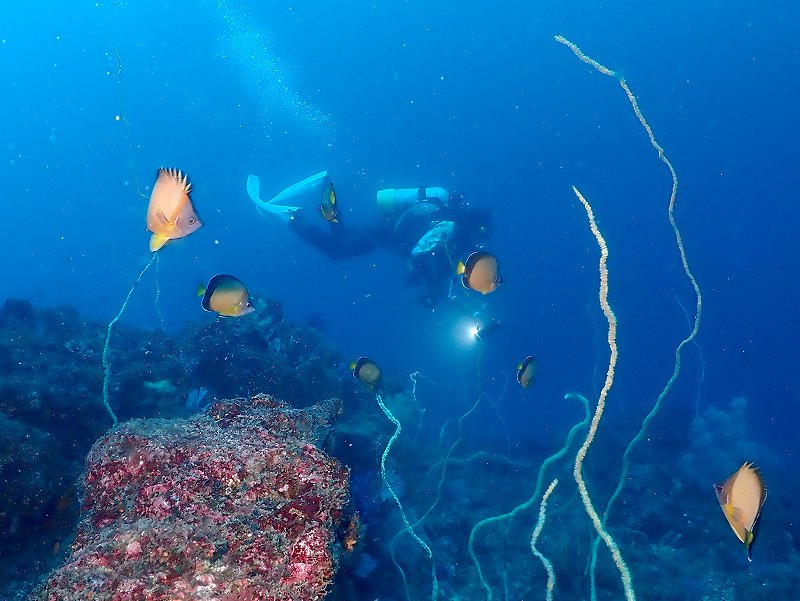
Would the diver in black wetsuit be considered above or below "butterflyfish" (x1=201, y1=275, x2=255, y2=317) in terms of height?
below

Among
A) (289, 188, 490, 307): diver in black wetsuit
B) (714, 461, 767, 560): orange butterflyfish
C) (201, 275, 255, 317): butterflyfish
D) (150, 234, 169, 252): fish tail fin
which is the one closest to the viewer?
(714, 461, 767, 560): orange butterflyfish

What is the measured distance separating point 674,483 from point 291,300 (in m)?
61.3

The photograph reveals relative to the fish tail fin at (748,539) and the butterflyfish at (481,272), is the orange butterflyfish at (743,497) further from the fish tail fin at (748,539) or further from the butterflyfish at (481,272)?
the butterflyfish at (481,272)

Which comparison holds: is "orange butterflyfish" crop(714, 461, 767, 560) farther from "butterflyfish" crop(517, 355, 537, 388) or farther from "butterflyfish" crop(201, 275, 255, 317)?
"butterflyfish" crop(201, 275, 255, 317)

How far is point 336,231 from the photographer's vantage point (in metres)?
14.1

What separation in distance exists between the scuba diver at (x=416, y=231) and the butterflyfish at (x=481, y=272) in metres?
5.08

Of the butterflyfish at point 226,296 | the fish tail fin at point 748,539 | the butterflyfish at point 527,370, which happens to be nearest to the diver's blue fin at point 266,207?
the butterflyfish at point 527,370

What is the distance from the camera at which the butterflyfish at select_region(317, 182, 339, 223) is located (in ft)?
16.7

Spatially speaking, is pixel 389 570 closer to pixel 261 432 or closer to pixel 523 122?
pixel 261 432

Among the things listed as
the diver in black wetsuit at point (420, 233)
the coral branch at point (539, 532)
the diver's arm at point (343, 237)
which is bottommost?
the diver's arm at point (343, 237)

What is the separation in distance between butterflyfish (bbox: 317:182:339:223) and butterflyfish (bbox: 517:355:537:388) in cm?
281

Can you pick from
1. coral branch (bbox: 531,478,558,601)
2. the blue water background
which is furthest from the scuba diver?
the blue water background

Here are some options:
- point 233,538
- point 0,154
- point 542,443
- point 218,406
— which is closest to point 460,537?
point 218,406

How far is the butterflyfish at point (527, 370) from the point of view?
17.5 ft
